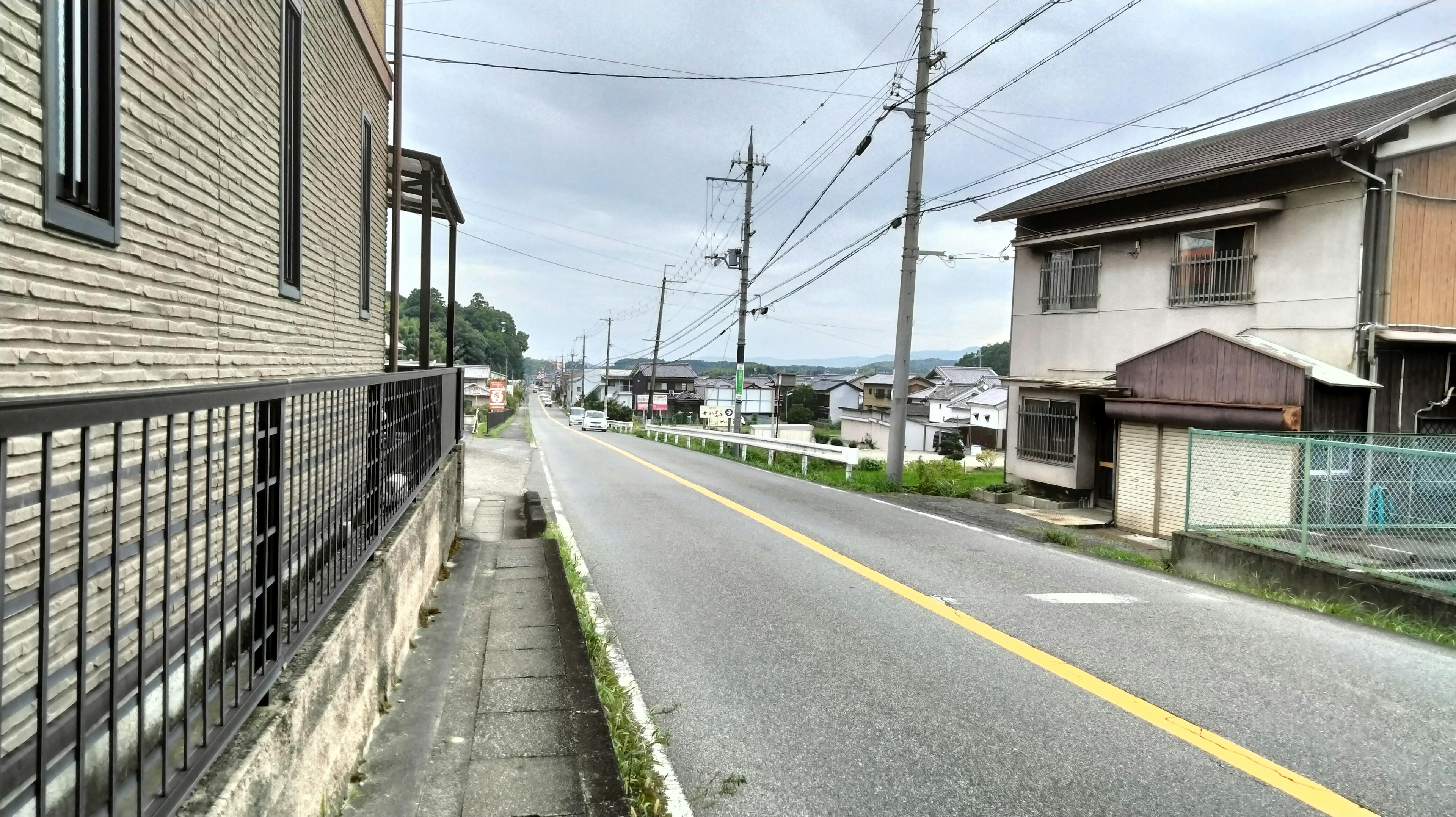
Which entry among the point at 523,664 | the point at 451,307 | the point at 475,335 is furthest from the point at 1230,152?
the point at 475,335

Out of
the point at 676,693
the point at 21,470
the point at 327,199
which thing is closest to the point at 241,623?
the point at 21,470

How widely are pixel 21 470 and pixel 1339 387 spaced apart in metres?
15.3

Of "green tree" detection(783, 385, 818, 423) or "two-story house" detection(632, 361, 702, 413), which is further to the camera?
"two-story house" detection(632, 361, 702, 413)

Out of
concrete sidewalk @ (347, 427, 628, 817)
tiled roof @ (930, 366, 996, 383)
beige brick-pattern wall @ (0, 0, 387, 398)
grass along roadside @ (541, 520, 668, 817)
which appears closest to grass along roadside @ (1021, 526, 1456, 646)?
grass along roadside @ (541, 520, 668, 817)

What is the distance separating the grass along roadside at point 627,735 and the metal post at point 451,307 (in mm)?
8024

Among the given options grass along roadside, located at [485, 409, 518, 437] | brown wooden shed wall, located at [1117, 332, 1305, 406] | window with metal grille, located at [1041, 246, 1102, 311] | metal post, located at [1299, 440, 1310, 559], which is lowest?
grass along roadside, located at [485, 409, 518, 437]

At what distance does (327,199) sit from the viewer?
7648 millimetres

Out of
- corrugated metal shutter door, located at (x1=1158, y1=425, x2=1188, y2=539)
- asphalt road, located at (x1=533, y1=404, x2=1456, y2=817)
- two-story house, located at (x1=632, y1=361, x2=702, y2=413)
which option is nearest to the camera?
asphalt road, located at (x1=533, y1=404, x2=1456, y2=817)

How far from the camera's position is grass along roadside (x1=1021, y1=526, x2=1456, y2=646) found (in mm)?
6887

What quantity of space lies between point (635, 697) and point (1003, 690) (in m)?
2.17

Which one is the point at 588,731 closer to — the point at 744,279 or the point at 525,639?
the point at 525,639

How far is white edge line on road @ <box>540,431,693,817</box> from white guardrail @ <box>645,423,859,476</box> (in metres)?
11.6

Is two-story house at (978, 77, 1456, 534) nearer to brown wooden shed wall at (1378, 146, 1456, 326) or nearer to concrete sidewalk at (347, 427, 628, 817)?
brown wooden shed wall at (1378, 146, 1456, 326)

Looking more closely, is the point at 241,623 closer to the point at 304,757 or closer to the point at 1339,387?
the point at 304,757
